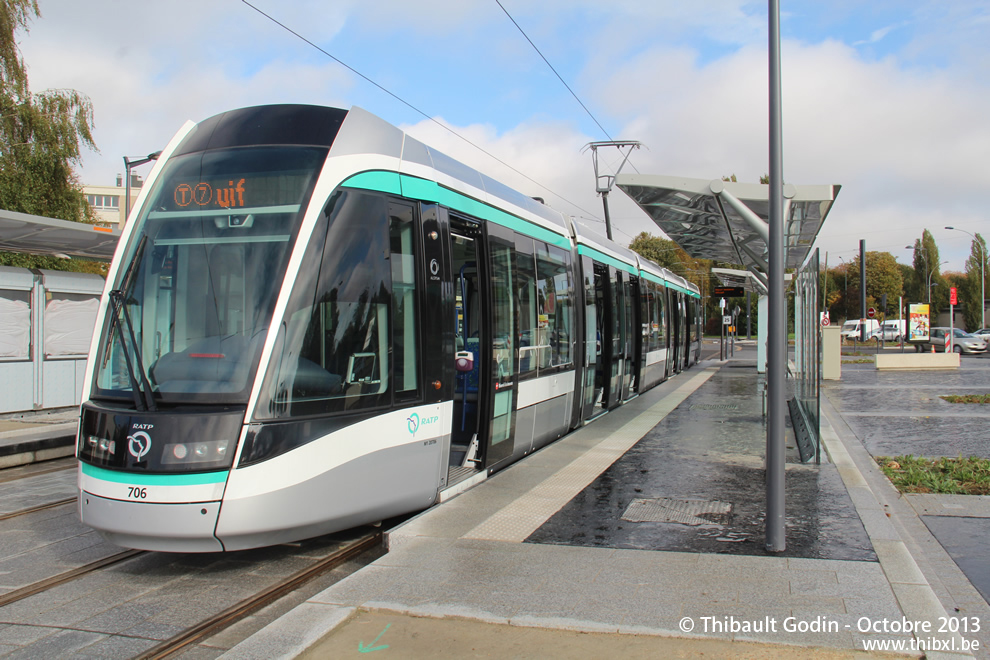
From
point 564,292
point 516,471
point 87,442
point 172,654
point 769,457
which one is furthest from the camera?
point 564,292

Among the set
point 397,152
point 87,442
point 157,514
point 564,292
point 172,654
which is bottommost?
point 172,654

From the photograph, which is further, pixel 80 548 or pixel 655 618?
pixel 80 548

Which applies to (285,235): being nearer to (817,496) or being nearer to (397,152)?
(397,152)

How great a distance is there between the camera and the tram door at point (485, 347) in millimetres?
7605

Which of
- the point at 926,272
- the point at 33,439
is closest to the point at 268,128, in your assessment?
the point at 33,439

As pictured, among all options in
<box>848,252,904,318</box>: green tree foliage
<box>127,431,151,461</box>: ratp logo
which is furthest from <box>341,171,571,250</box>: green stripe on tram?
<box>848,252,904,318</box>: green tree foliage

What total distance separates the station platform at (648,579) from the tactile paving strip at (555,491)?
3 centimetres

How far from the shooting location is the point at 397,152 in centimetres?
632

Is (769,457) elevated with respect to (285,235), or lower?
lower

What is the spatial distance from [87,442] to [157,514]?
86 centimetres

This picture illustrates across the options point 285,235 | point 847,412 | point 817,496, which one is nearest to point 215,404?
point 285,235

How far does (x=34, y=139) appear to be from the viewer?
75.8 feet

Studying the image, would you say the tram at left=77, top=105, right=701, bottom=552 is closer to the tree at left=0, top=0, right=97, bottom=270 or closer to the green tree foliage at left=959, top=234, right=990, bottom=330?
the tree at left=0, top=0, right=97, bottom=270

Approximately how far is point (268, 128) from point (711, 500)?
16.7 feet
